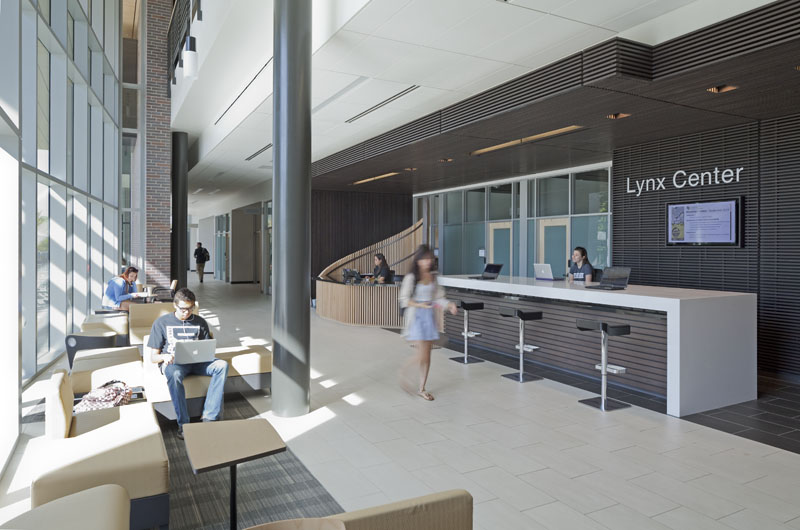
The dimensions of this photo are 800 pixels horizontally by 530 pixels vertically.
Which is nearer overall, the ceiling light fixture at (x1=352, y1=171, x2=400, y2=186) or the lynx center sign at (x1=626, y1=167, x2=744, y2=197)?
the lynx center sign at (x1=626, y1=167, x2=744, y2=197)

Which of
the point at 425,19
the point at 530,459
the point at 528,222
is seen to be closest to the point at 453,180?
the point at 528,222

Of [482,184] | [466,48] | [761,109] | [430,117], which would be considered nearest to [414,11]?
[466,48]

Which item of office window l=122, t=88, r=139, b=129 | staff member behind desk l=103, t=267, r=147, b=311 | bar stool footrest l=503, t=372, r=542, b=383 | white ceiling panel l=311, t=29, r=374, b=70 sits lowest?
bar stool footrest l=503, t=372, r=542, b=383

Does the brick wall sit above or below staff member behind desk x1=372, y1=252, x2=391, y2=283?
above

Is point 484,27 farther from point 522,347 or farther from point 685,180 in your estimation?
point 685,180

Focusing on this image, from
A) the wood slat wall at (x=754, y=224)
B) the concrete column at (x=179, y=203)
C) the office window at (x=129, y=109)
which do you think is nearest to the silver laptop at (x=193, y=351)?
the wood slat wall at (x=754, y=224)

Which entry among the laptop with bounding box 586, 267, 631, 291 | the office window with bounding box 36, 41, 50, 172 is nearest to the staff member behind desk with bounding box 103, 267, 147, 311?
the office window with bounding box 36, 41, 50, 172

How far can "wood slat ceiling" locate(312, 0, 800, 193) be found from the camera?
179 inches

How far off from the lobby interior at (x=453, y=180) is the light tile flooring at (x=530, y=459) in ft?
0.08

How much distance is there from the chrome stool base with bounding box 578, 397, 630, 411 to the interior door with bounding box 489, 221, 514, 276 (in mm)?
6895

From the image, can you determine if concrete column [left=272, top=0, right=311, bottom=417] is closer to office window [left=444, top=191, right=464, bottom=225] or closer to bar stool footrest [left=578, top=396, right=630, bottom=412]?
bar stool footrest [left=578, top=396, right=630, bottom=412]

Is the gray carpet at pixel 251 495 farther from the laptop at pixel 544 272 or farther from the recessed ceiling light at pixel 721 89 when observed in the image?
the recessed ceiling light at pixel 721 89

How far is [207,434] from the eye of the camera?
2857mm

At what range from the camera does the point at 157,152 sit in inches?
470
